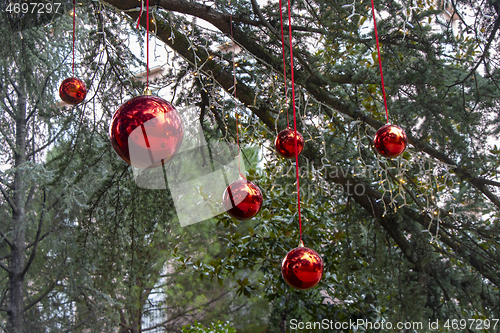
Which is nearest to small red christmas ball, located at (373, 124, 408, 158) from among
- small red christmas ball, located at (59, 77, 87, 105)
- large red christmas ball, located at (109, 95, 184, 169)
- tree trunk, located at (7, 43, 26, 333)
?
large red christmas ball, located at (109, 95, 184, 169)

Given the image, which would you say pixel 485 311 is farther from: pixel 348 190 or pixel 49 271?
pixel 49 271

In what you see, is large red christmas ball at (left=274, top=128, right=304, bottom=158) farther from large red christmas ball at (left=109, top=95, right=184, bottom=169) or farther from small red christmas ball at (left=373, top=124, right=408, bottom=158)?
large red christmas ball at (left=109, top=95, right=184, bottom=169)

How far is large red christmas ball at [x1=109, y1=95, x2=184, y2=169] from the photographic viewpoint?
70 cm

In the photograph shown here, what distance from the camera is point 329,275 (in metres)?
2.68

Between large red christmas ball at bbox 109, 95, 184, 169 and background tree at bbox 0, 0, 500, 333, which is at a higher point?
background tree at bbox 0, 0, 500, 333

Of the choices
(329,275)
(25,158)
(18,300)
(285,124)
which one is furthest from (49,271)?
(285,124)

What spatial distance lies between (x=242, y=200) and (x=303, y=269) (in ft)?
0.94

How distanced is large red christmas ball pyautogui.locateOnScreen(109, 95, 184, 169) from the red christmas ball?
0.52m

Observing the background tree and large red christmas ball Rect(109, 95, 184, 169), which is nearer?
large red christmas ball Rect(109, 95, 184, 169)

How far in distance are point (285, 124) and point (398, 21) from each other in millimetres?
688

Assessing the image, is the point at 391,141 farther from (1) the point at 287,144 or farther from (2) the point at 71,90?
(2) the point at 71,90

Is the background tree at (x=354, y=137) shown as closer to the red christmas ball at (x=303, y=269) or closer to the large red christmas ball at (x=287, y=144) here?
the large red christmas ball at (x=287, y=144)

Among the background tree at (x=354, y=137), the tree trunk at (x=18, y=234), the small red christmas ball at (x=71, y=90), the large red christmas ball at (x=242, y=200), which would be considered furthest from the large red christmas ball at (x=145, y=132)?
the tree trunk at (x=18, y=234)

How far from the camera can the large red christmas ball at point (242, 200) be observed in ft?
3.76
